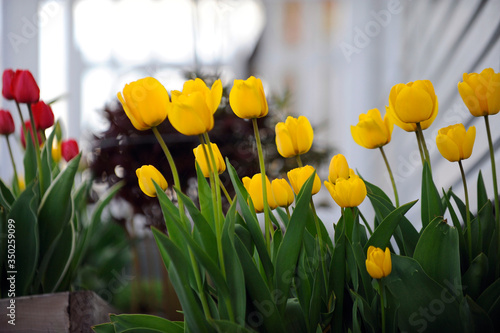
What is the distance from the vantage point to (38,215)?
87 cm

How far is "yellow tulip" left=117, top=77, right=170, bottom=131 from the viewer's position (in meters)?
0.51

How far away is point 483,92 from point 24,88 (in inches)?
26.7

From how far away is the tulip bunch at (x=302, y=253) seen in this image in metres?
0.52

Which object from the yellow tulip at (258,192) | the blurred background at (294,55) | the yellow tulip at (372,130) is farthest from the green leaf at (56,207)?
the yellow tulip at (372,130)

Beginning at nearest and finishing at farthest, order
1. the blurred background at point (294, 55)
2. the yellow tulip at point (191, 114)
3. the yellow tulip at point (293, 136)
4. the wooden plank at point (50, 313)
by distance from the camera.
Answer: the yellow tulip at point (191, 114), the yellow tulip at point (293, 136), the wooden plank at point (50, 313), the blurred background at point (294, 55)

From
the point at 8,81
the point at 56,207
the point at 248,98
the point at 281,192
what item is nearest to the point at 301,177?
the point at 281,192

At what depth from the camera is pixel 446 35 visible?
1.75m

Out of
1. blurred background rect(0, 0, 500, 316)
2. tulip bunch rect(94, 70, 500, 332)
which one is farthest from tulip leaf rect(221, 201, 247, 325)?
blurred background rect(0, 0, 500, 316)

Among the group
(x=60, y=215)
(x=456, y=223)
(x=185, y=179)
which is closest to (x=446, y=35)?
(x=185, y=179)

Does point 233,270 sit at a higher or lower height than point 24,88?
lower

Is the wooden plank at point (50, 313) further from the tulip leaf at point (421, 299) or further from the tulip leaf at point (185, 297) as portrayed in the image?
the tulip leaf at point (421, 299)

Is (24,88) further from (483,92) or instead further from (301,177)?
(483,92)

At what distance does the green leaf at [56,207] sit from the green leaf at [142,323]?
332mm

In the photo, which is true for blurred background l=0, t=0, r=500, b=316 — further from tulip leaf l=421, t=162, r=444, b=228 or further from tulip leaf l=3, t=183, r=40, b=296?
tulip leaf l=421, t=162, r=444, b=228
